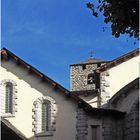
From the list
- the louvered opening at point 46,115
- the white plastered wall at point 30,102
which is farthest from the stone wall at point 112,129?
the louvered opening at point 46,115

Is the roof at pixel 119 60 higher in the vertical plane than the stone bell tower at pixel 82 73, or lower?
lower

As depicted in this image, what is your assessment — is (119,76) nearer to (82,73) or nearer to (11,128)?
(11,128)

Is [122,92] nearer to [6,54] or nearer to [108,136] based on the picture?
[108,136]

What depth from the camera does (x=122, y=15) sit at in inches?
462

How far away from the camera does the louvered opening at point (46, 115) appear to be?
24141 millimetres

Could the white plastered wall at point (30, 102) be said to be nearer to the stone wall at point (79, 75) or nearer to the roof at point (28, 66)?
the roof at point (28, 66)

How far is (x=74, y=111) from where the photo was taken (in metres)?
23.5

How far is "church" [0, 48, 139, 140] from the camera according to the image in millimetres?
23312

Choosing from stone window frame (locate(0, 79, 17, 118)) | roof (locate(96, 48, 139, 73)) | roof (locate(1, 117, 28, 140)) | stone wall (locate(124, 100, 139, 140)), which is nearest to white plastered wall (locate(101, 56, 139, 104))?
roof (locate(96, 48, 139, 73))

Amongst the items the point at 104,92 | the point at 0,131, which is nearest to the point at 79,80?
the point at 104,92

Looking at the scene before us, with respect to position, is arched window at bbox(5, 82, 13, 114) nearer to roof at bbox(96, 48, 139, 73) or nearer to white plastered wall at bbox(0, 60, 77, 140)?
white plastered wall at bbox(0, 60, 77, 140)

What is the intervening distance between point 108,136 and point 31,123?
3.74m

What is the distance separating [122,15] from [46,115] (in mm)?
13398

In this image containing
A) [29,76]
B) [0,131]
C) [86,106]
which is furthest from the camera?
[29,76]
